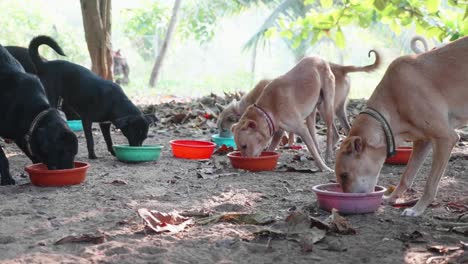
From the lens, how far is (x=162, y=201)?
489 cm

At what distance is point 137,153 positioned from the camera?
6.95m

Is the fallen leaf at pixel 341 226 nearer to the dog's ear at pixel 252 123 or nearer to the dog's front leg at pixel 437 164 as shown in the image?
the dog's front leg at pixel 437 164

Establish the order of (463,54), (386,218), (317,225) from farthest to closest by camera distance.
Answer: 1. (463,54)
2. (386,218)
3. (317,225)

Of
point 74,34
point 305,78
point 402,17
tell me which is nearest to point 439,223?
point 305,78

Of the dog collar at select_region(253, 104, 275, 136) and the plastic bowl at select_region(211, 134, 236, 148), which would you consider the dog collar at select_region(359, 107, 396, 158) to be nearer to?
the dog collar at select_region(253, 104, 275, 136)

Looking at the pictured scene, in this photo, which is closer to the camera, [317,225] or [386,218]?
[317,225]

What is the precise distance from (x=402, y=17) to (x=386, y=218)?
7860mm

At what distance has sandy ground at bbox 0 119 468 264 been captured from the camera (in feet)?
10.9

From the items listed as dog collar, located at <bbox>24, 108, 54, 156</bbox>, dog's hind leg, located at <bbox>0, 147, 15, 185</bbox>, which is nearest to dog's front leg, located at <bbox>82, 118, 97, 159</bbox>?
dog collar, located at <bbox>24, 108, 54, 156</bbox>

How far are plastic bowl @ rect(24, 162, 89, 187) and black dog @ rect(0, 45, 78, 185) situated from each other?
249 millimetres

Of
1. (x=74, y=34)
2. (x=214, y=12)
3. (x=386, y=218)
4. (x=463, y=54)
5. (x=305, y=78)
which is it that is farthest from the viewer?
(x=214, y=12)

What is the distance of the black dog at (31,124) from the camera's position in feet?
18.4

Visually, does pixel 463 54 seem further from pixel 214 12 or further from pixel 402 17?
pixel 214 12

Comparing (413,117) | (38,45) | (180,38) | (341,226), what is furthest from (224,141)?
(180,38)
